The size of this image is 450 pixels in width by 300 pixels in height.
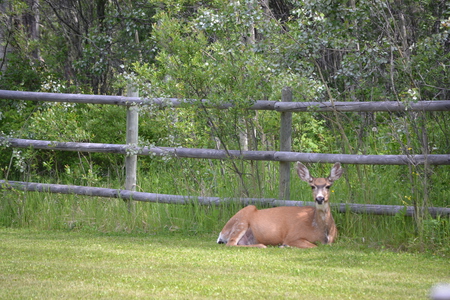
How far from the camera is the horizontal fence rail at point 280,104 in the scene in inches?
247

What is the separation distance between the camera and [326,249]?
19.7 feet

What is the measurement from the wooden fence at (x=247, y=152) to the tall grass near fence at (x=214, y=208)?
0.12 m

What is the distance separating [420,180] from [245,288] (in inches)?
110

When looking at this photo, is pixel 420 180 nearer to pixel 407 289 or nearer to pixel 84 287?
pixel 407 289

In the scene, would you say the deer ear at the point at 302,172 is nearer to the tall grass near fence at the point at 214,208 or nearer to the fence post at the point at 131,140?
the tall grass near fence at the point at 214,208

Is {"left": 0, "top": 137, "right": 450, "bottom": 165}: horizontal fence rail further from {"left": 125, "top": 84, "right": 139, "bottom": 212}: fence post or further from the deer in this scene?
the deer

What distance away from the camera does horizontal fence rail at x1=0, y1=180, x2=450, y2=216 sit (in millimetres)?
6320

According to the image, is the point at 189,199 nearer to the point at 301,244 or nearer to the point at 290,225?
the point at 290,225

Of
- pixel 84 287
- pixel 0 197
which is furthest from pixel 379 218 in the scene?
pixel 0 197

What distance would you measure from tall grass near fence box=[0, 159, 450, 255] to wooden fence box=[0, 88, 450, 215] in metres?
0.12

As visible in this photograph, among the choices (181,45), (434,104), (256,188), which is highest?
(181,45)

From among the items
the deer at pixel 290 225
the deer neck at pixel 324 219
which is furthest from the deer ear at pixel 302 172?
the deer neck at pixel 324 219

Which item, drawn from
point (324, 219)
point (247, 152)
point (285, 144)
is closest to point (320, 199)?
point (324, 219)

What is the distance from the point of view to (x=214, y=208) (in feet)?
23.8
